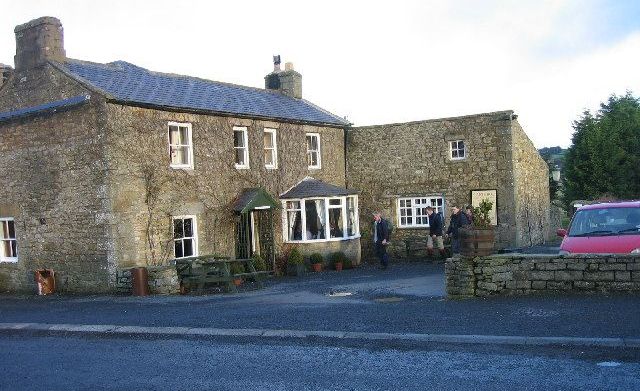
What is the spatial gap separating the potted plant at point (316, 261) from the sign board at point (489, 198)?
19.3ft

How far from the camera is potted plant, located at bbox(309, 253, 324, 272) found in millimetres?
22094

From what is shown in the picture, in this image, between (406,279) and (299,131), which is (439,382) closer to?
(406,279)

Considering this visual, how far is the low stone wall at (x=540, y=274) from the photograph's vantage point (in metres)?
10.5

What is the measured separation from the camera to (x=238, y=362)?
7.82 metres

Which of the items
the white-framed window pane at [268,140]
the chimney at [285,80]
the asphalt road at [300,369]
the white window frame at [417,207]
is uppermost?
the chimney at [285,80]

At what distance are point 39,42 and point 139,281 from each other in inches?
308

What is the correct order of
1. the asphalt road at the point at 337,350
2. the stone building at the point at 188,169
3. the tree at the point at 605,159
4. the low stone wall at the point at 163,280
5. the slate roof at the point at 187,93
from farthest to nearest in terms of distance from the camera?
the tree at the point at 605,159, the slate roof at the point at 187,93, the stone building at the point at 188,169, the low stone wall at the point at 163,280, the asphalt road at the point at 337,350

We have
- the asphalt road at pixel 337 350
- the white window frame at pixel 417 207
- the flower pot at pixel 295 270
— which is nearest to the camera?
the asphalt road at pixel 337 350

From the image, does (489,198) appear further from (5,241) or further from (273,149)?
(5,241)

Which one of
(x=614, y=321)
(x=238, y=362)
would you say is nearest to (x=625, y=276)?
(x=614, y=321)

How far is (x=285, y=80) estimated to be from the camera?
89.4 ft

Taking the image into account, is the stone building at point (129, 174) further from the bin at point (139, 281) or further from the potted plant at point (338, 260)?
the bin at point (139, 281)

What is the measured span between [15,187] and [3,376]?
12.9 m

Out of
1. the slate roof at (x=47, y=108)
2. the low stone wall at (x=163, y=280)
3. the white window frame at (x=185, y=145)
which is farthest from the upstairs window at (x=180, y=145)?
the low stone wall at (x=163, y=280)
